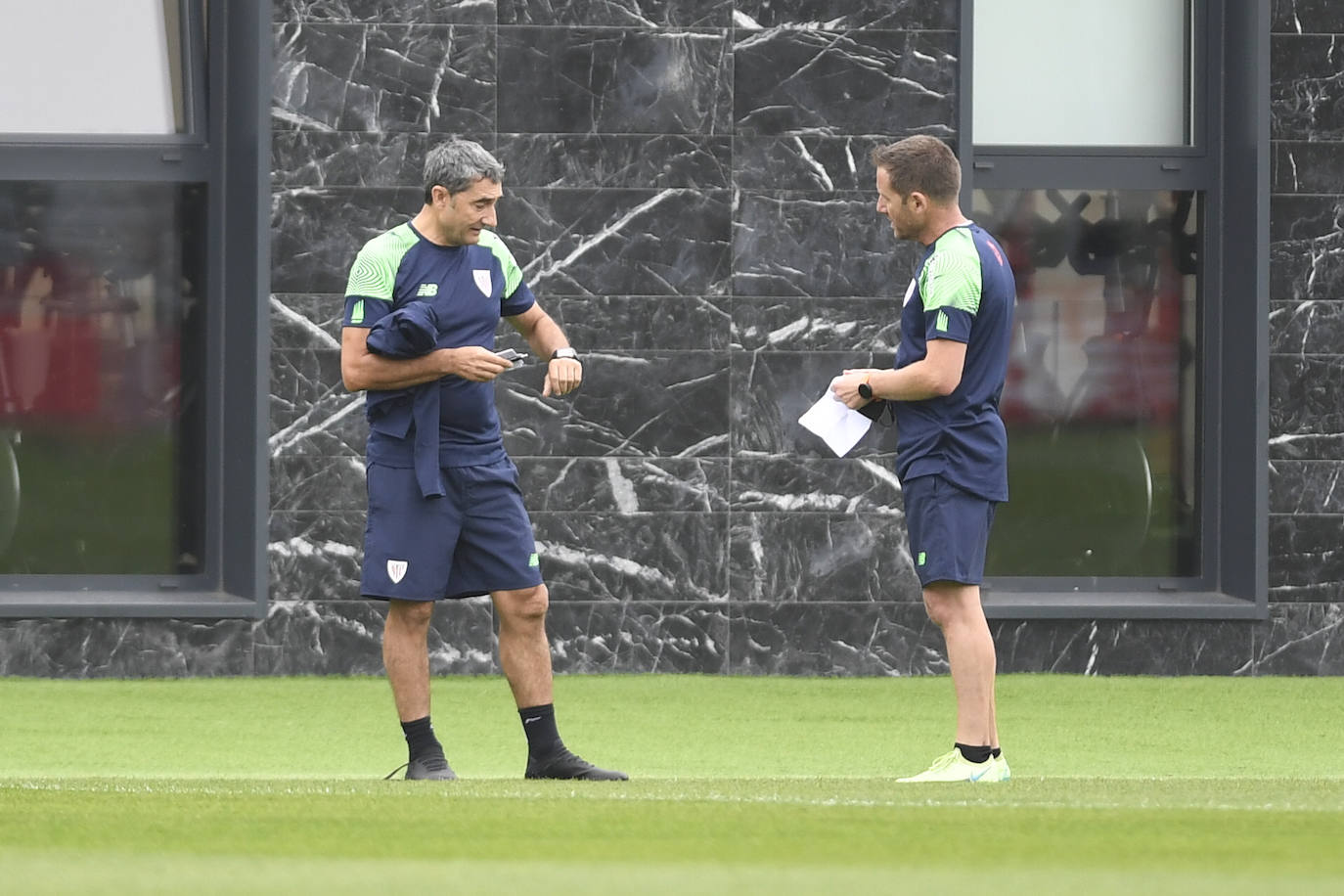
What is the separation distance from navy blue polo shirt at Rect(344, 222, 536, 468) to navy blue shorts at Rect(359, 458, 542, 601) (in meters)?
0.06

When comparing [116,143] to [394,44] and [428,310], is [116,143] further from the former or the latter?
[428,310]

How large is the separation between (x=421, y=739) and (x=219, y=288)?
3.62m

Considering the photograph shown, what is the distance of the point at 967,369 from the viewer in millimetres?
5547

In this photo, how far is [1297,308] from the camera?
9.11m

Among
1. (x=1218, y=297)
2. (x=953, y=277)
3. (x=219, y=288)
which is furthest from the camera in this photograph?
(x=1218, y=297)

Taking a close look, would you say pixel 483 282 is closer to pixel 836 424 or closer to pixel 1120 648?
pixel 836 424

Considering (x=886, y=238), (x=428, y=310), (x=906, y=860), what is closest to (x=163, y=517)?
(x=886, y=238)

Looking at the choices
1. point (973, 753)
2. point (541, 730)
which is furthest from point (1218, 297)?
point (541, 730)

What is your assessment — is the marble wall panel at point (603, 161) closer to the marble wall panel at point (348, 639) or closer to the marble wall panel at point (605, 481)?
the marble wall panel at point (605, 481)

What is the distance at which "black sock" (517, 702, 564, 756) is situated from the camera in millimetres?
5785

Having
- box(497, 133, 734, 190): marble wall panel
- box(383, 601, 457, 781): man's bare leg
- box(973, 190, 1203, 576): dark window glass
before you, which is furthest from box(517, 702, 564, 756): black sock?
box(973, 190, 1203, 576): dark window glass

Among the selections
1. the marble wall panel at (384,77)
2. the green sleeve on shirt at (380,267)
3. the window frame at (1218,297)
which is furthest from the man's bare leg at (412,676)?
the window frame at (1218,297)

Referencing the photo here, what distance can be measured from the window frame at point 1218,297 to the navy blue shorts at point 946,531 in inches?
136

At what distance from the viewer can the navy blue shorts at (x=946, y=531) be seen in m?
5.49
